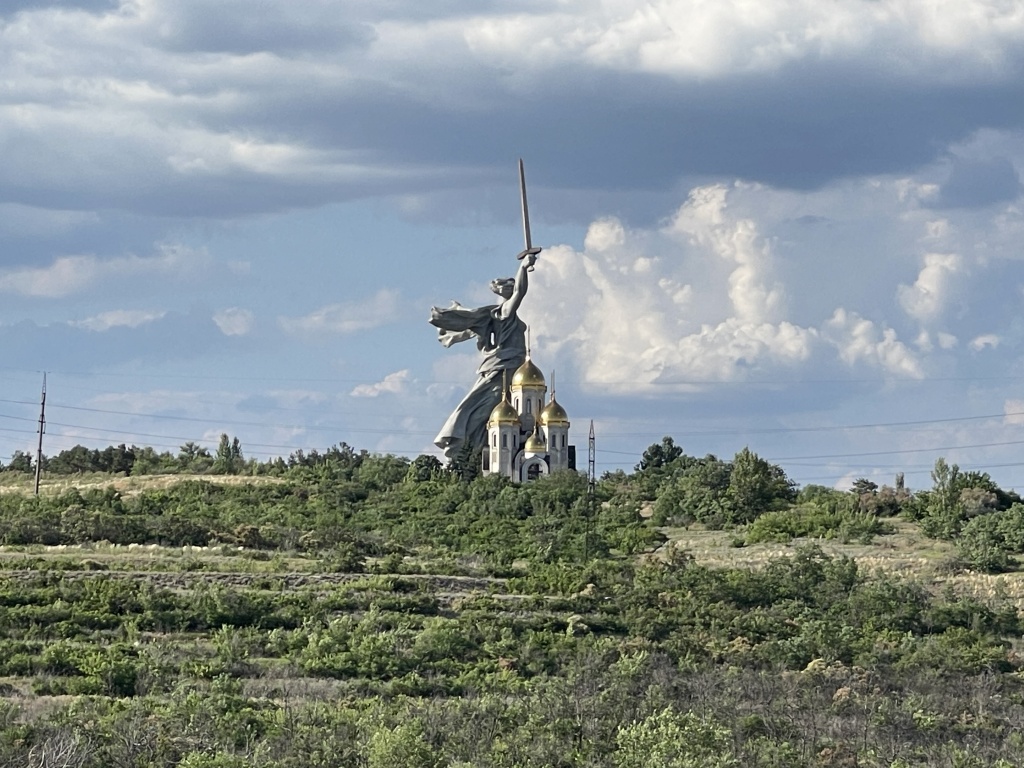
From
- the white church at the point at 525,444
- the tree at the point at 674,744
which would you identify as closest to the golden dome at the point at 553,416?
the white church at the point at 525,444

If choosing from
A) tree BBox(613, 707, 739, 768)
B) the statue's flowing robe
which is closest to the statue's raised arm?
the statue's flowing robe

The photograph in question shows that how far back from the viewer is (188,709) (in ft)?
126

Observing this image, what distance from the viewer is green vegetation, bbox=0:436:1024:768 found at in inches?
1484

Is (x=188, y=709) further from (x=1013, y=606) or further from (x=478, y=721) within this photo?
(x=1013, y=606)

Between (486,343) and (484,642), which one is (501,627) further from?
(486,343)

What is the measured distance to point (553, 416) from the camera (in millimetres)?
90438

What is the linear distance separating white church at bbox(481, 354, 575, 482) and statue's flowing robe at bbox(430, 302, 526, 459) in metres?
1.09

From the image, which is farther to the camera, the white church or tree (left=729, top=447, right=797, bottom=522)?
the white church

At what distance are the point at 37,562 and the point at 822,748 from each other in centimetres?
2994

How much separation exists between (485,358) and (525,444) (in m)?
5.43

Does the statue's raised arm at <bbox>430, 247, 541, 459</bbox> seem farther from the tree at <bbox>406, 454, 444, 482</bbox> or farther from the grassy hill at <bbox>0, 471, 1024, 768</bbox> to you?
the grassy hill at <bbox>0, 471, 1024, 768</bbox>

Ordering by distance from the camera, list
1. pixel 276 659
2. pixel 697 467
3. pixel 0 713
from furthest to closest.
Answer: pixel 697 467 < pixel 276 659 < pixel 0 713

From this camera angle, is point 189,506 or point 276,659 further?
point 189,506

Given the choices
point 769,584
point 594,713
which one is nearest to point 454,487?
point 769,584
